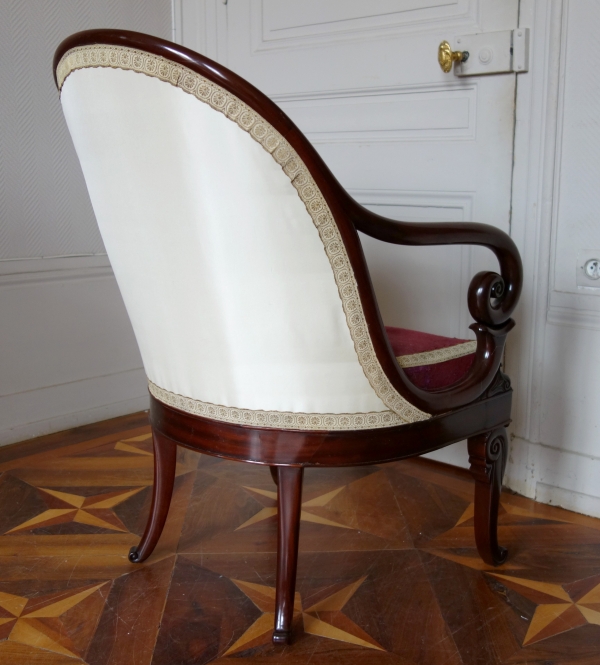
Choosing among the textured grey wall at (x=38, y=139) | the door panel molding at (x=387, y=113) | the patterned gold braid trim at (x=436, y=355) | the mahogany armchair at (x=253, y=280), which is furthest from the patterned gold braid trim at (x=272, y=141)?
the textured grey wall at (x=38, y=139)

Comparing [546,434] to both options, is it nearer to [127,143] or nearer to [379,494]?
[379,494]

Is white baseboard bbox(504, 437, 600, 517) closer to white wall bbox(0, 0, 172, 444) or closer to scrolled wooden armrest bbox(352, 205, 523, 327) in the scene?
scrolled wooden armrest bbox(352, 205, 523, 327)

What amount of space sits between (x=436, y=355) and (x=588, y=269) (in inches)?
23.0

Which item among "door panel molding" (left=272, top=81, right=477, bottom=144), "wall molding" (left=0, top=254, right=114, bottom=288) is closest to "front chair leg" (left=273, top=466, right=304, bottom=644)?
"door panel molding" (left=272, top=81, right=477, bottom=144)

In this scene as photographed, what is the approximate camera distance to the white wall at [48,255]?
215cm

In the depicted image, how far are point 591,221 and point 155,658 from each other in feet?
4.13

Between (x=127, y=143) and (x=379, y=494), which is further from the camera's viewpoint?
(x=379, y=494)

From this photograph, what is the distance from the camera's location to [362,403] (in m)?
1.17

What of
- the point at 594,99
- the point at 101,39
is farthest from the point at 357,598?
the point at 594,99

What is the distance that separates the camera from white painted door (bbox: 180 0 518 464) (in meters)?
1.80

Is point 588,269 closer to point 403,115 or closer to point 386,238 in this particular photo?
point 403,115

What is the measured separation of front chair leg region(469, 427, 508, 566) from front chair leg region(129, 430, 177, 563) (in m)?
0.57

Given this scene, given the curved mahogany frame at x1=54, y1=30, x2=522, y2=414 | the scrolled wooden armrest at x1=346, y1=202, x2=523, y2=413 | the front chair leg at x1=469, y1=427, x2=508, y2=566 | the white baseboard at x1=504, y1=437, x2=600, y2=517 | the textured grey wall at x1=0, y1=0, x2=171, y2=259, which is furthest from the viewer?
the textured grey wall at x1=0, y1=0, x2=171, y2=259

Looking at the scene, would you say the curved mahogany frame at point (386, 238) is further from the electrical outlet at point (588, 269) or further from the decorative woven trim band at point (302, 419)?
the electrical outlet at point (588, 269)
